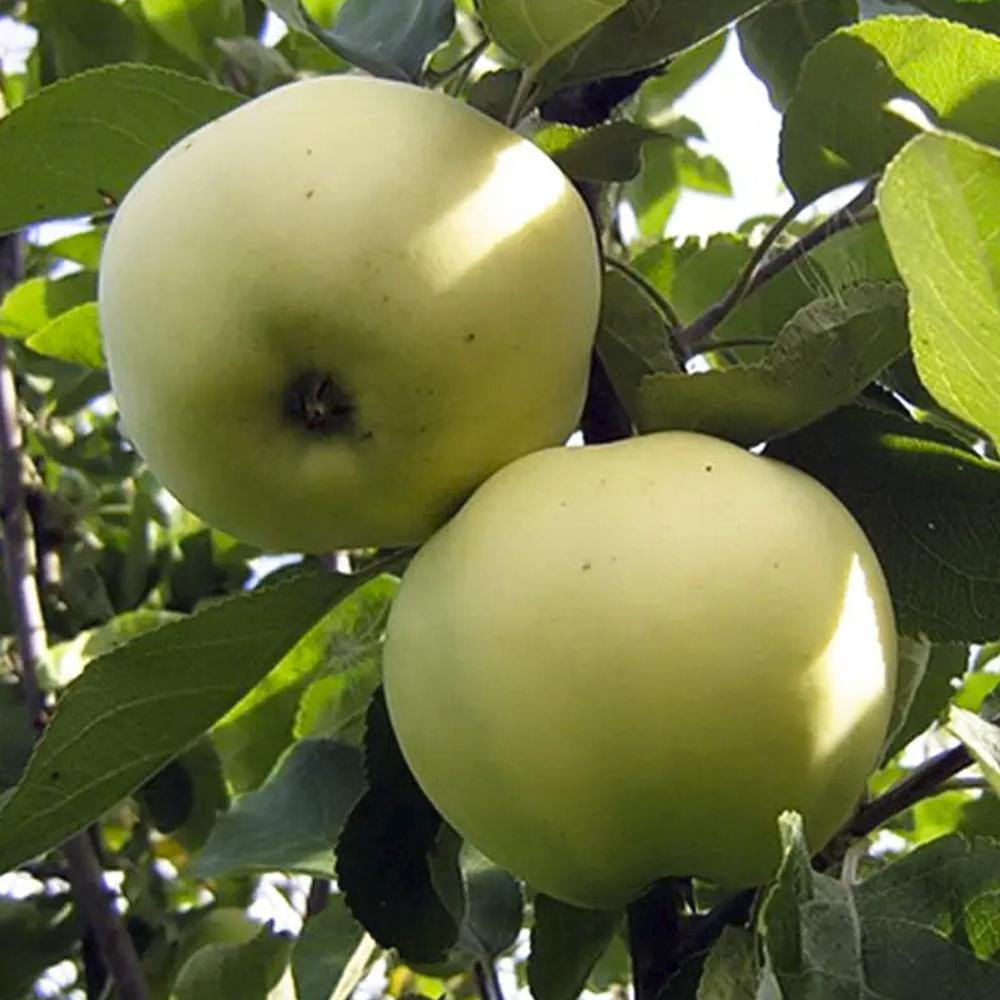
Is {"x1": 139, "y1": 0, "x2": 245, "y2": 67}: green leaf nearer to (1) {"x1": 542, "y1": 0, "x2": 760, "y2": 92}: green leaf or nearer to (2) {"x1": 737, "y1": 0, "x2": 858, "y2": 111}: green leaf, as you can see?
(2) {"x1": 737, "y1": 0, "x2": 858, "y2": 111}: green leaf

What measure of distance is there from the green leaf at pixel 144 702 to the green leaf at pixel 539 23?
0.27 m

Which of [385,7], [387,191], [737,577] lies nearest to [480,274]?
[387,191]

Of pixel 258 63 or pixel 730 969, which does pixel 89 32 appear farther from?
pixel 730 969

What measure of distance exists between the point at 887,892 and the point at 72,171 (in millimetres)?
577

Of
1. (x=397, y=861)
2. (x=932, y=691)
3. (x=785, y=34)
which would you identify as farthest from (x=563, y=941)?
(x=785, y=34)

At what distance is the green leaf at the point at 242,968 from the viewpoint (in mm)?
1338

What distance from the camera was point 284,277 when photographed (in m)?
0.75

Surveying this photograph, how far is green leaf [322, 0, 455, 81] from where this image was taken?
0.96 m

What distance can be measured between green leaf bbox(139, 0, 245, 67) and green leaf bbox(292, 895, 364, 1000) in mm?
809

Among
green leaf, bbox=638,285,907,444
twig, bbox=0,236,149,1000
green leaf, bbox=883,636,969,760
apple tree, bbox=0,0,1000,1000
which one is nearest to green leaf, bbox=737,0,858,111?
apple tree, bbox=0,0,1000,1000

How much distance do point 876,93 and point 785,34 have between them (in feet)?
1.25

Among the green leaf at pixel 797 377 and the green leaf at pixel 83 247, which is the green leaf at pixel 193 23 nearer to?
Answer: the green leaf at pixel 83 247

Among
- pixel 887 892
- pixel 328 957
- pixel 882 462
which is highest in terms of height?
pixel 882 462

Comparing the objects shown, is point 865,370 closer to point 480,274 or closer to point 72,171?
point 480,274
